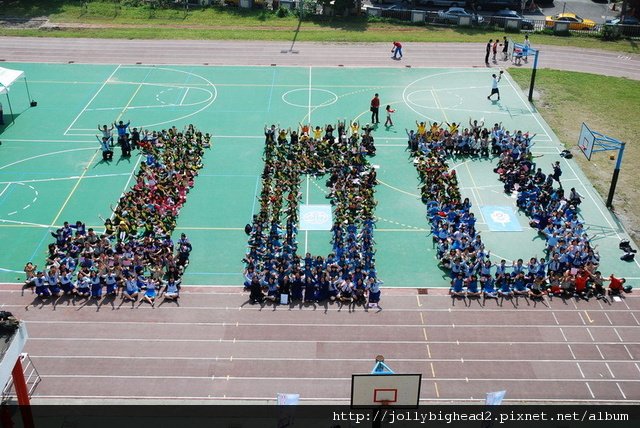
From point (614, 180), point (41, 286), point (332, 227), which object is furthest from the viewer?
point (614, 180)

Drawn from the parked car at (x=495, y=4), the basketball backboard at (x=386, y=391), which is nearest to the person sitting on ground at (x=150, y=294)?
the basketball backboard at (x=386, y=391)

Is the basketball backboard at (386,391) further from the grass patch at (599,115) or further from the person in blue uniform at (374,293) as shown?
the grass patch at (599,115)

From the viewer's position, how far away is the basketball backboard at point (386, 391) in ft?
61.4

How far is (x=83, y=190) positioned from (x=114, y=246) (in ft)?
20.5

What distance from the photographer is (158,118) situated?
43969mm

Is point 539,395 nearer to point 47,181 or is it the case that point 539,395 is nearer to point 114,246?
point 114,246

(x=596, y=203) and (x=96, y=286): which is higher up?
(x=596, y=203)

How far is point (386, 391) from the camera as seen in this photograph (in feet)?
62.1

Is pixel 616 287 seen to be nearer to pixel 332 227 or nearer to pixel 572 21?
pixel 332 227

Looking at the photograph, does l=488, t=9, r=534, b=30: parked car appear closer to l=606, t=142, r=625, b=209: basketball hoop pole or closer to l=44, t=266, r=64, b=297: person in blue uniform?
l=606, t=142, r=625, b=209: basketball hoop pole

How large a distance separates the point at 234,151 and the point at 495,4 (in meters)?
43.6

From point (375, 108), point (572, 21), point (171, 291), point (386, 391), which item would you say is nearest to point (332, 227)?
point (171, 291)

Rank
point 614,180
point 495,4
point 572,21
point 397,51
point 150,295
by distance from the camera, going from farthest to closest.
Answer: point 495,4
point 572,21
point 397,51
point 614,180
point 150,295

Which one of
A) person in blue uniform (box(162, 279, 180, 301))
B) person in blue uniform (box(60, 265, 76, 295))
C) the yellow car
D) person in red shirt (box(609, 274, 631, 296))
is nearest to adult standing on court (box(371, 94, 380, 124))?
person in red shirt (box(609, 274, 631, 296))
